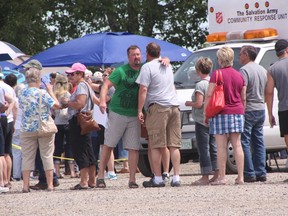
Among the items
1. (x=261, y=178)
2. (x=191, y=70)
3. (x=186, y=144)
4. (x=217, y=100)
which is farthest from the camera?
(x=191, y=70)

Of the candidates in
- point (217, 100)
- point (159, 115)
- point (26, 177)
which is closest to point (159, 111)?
point (159, 115)

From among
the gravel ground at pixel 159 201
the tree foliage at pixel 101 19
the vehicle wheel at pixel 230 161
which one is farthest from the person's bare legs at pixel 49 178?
the tree foliage at pixel 101 19

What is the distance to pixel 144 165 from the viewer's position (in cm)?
1856

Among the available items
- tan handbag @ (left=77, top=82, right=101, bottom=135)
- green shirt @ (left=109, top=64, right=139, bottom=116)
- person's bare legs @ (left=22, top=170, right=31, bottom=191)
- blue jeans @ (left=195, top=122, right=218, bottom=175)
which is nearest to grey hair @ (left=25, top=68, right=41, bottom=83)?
tan handbag @ (left=77, top=82, right=101, bottom=135)

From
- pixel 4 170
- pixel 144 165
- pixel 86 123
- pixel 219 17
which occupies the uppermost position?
pixel 219 17

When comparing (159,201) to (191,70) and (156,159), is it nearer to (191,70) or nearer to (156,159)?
(156,159)

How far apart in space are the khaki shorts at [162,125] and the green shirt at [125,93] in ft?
0.78

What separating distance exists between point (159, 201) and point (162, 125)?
2167 millimetres

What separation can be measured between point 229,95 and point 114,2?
23308 millimetres

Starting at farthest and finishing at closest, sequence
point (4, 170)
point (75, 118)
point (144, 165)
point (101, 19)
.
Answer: point (101, 19) < point (144, 165) < point (4, 170) < point (75, 118)

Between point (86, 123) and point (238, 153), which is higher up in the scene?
point (86, 123)

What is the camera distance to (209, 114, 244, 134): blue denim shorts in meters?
15.2

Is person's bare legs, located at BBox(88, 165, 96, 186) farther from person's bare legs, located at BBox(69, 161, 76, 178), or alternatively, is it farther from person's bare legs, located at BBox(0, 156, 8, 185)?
person's bare legs, located at BBox(69, 161, 76, 178)

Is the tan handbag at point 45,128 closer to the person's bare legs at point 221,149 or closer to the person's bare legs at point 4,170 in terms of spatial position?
the person's bare legs at point 4,170
